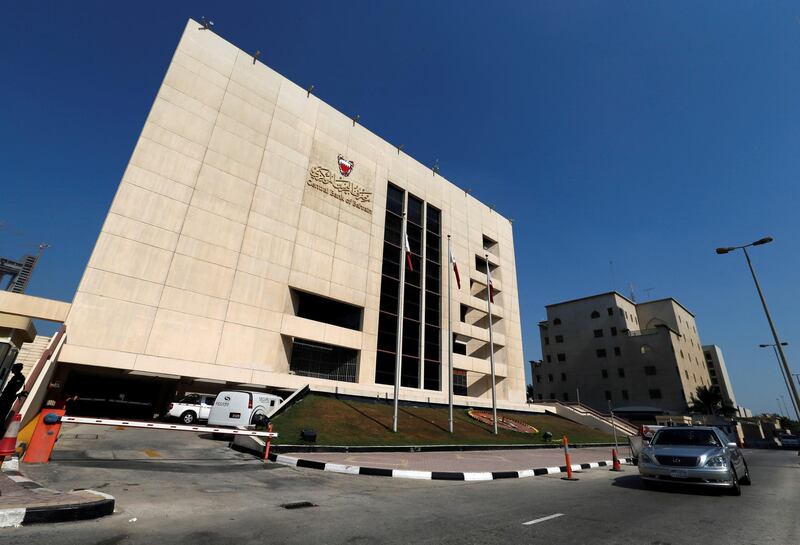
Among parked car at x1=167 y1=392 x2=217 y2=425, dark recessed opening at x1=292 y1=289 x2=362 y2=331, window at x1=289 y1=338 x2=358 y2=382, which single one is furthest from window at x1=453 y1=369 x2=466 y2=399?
parked car at x1=167 y1=392 x2=217 y2=425

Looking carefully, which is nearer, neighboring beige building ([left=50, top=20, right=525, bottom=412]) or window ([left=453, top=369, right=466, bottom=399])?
neighboring beige building ([left=50, top=20, right=525, bottom=412])

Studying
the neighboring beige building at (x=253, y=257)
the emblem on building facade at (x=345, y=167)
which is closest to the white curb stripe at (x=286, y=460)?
the neighboring beige building at (x=253, y=257)

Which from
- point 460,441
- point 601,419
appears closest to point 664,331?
point 601,419

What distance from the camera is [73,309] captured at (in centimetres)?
2109

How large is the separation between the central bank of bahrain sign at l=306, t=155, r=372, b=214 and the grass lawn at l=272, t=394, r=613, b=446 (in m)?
19.5

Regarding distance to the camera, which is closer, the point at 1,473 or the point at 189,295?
the point at 1,473

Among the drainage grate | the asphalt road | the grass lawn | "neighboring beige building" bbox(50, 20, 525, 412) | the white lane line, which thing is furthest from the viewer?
"neighboring beige building" bbox(50, 20, 525, 412)

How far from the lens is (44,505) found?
434 cm

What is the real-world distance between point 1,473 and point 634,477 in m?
15.6

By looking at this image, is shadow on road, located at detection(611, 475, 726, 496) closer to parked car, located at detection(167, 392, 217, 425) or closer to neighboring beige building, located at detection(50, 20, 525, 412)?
neighboring beige building, located at detection(50, 20, 525, 412)

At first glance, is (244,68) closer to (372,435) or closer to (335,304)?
(335,304)

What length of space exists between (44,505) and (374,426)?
53.0 ft

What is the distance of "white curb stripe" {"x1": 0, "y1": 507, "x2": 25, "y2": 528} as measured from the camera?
4.01 meters

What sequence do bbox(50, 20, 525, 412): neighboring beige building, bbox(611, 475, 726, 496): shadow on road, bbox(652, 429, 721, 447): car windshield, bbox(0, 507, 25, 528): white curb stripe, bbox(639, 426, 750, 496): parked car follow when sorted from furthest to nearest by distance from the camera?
bbox(50, 20, 525, 412): neighboring beige building, bbox(652, 429, 721, 447): car windshield, bbox(611, 475, 726, 496): shadow on road, bbox(639, 426, 750, 496): parked car, bbox(0, 507, 25, 528): white curb stripe
